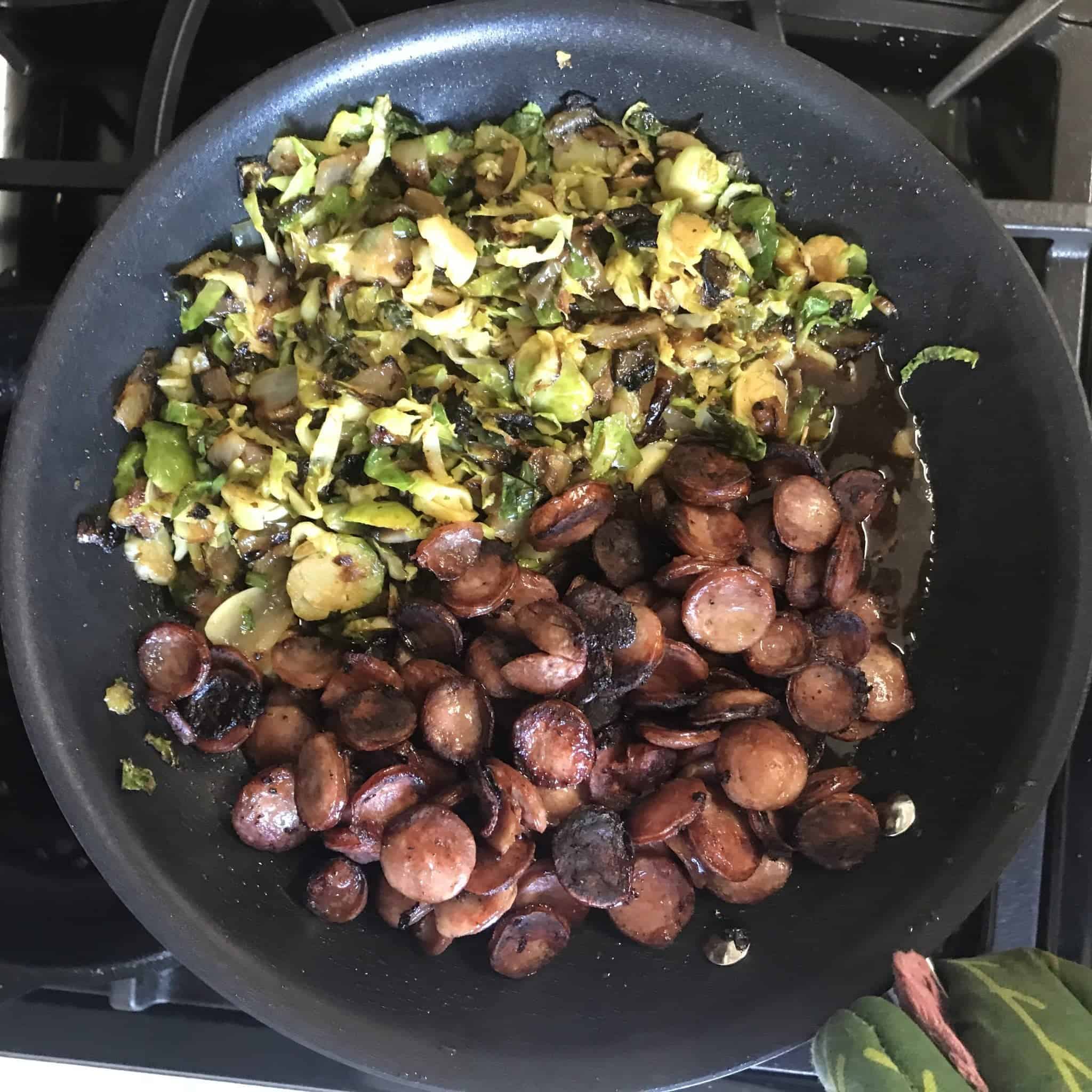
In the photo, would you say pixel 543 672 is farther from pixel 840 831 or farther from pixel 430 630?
pixel 840 831

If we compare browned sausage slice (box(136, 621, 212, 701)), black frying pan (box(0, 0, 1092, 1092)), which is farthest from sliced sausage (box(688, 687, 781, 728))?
browned sausage slice (box(136, 621, 212, 701))

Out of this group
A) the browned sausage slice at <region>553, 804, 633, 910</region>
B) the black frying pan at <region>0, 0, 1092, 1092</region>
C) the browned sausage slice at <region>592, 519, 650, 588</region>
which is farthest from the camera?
the browned sausage slice at <region>592, 519, 650, 588</region>

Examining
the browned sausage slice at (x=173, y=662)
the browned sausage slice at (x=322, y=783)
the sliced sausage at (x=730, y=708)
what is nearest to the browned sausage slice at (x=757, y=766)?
the sliced sausage at (x=730, y=708)

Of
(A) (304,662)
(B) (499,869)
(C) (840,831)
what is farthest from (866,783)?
(A) (304,662)


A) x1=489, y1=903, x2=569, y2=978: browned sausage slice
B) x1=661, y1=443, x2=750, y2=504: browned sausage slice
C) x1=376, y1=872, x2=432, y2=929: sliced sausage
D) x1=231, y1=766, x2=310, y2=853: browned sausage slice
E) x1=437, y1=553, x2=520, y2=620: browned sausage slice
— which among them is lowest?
x1=489, y1=903, x2=569, y2=978: browned sausage slice

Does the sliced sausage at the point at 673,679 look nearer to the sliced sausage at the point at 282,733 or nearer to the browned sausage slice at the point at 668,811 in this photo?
the browned sausage slice at the point at 668,811

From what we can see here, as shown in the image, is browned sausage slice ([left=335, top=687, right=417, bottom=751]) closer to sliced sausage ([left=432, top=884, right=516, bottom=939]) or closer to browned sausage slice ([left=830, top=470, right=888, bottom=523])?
sliced sausage ([left=432, top=884, right=516, bottom=939])

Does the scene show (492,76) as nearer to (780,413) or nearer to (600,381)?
(600,381)
